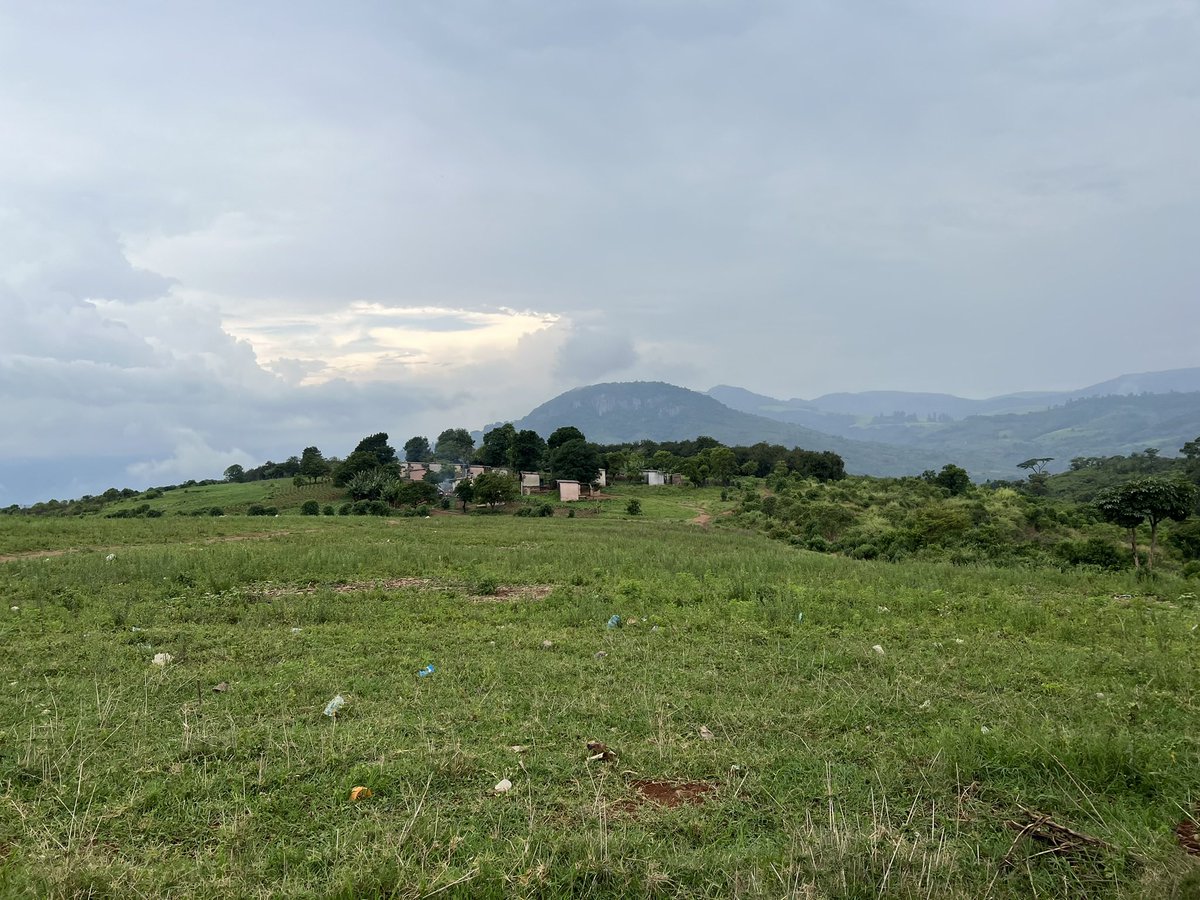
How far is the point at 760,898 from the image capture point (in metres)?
3.20

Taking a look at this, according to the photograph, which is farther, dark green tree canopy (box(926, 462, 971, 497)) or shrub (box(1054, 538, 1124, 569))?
dark green tree canopy (box(926, 462, 971, 497))

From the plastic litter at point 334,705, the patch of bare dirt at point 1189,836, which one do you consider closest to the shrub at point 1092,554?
the patch of bare dirt at point 1189,836

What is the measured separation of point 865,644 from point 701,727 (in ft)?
12.7

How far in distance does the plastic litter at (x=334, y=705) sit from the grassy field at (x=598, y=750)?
0.33 ft

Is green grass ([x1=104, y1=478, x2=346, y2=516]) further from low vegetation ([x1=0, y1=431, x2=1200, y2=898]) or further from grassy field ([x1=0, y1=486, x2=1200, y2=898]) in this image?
grassy field ([x1=0, y1=486, x2=1200, y2=898])

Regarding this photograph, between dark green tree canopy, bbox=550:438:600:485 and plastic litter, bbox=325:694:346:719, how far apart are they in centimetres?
5943

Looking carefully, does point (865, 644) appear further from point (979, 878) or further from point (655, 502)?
point (655, 502)

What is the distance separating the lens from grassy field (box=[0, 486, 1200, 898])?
349 centimetres

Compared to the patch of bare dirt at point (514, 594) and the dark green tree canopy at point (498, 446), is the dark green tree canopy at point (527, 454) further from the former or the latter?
the patch of bare dirt at point (514, 594)

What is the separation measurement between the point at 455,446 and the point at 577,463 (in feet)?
197

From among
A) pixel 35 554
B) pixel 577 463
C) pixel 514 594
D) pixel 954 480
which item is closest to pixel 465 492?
pixel 577 463

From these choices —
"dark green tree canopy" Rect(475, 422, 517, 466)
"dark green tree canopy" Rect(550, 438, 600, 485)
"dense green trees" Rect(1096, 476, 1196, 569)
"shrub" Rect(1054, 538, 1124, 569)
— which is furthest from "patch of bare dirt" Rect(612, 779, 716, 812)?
"dark green tree canopy" Rect(475, 422, 517, 466)

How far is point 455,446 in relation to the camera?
119625 millimetres

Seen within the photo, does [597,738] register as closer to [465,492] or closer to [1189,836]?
[1189,836]
